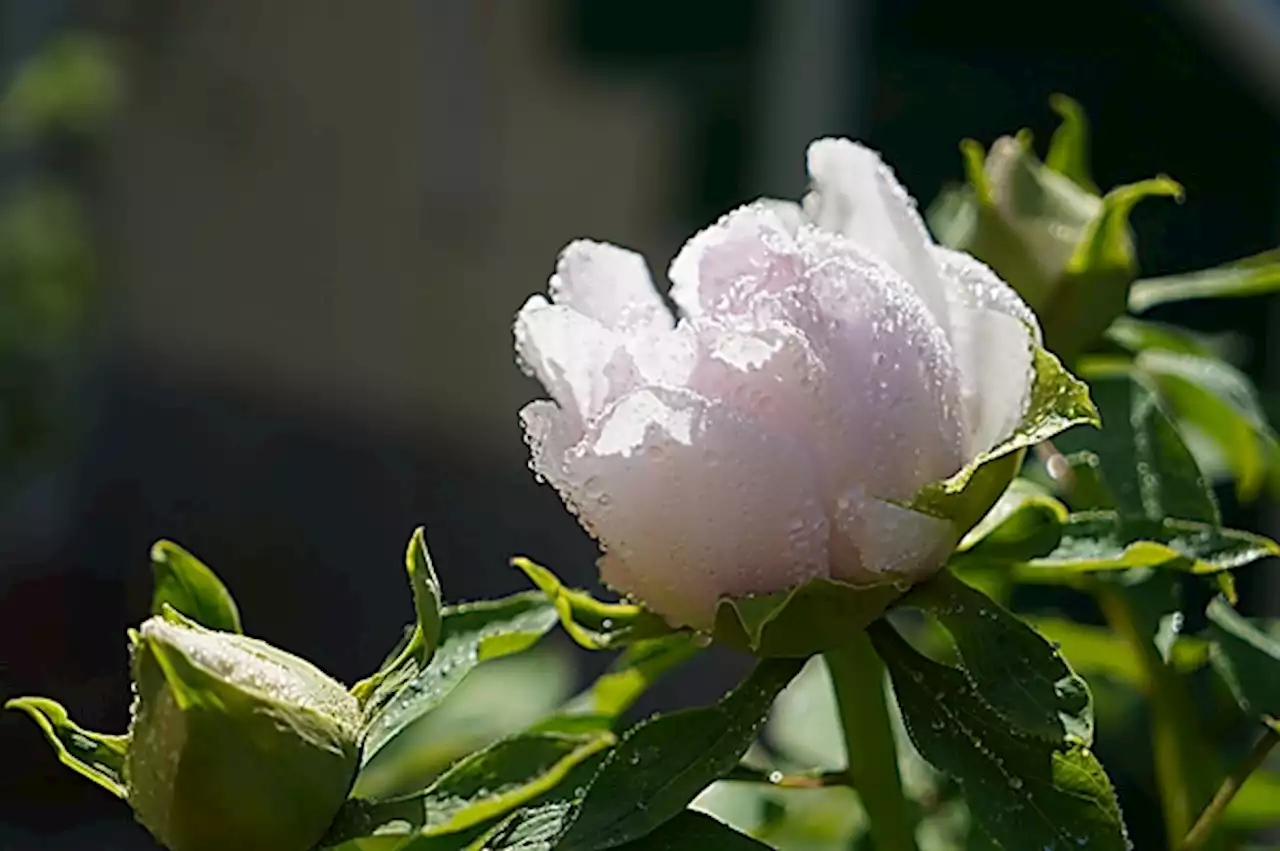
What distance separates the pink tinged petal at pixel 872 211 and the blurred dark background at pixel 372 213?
1469mm

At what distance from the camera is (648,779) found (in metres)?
0.36

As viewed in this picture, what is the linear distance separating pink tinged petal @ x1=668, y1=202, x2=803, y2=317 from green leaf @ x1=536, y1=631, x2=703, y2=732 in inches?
3.5

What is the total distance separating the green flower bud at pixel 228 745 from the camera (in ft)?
1.07

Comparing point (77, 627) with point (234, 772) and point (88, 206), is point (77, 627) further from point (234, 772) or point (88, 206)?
point (234, 772)

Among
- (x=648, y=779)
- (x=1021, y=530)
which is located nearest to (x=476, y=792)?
(x=648, y=779)

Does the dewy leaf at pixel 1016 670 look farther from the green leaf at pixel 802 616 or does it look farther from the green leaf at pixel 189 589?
the green leaf at pixel 189 589

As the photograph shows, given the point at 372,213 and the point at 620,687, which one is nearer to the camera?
the point at 620,687

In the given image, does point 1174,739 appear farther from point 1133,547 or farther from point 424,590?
point 424,590

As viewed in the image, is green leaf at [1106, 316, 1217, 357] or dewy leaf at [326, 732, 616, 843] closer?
dewy leaf at [326, 732, 616, 843]

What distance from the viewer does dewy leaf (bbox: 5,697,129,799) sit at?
0.35m

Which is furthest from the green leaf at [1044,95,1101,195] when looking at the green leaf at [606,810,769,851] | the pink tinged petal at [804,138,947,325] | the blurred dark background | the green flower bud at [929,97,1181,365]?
the blurred dark background

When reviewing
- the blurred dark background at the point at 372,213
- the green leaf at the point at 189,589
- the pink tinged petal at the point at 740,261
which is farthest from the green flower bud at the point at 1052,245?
the blurred dark background at the point at 372,213

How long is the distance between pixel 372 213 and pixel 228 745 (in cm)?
493

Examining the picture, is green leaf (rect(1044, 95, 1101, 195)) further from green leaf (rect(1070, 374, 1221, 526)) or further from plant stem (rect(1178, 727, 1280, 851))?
plant stem (rect(1178, 727, 1280, 851))
